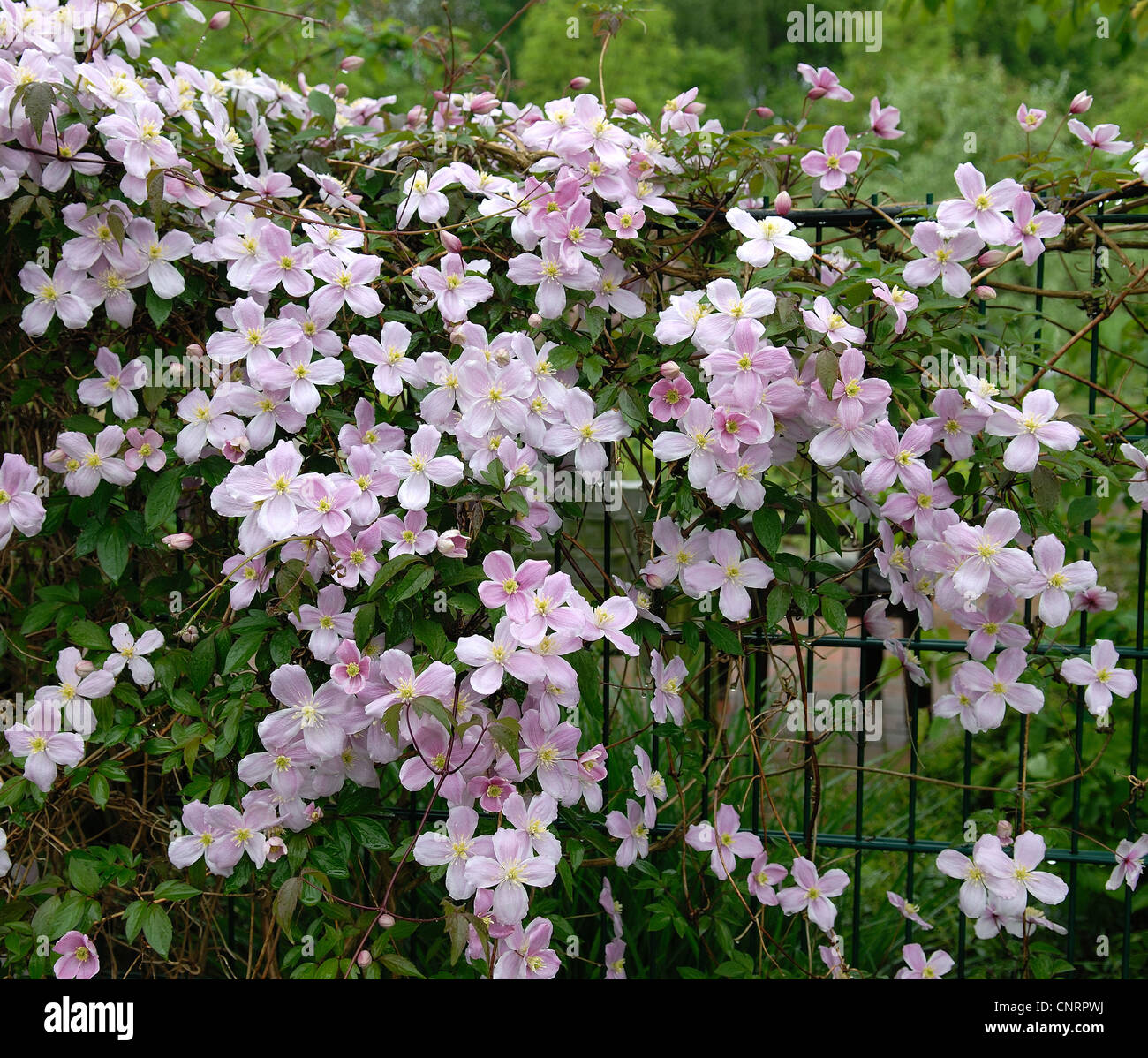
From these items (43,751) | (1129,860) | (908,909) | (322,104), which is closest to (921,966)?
(908,909)

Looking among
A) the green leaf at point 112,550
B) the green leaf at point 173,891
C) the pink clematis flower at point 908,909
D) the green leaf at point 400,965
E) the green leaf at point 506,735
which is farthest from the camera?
the pink clematis flower at point 908,909

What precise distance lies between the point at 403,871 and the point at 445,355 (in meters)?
0.86

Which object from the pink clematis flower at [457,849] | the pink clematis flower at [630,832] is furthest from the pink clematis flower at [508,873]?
the pink clematis flower at [630,832]

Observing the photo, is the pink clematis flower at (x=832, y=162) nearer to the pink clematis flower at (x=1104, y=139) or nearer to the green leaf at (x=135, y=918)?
the pink clematis flower at (x=1104, y=139)

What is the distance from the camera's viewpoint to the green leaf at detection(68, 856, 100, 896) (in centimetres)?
151

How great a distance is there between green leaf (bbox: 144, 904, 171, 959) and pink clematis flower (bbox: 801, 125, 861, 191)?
1.52m

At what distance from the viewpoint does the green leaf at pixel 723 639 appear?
1.59 meters

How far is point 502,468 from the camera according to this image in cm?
145

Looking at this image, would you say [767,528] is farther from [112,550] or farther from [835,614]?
[112,550]

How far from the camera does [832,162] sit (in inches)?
66.9

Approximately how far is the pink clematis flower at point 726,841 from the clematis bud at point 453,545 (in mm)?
643

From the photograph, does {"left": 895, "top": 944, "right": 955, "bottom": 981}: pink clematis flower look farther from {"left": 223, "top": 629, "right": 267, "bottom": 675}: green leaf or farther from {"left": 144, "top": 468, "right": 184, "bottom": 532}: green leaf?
{"left": 144, "top": 468, "right": 184, "bottom": 532}: green leaf

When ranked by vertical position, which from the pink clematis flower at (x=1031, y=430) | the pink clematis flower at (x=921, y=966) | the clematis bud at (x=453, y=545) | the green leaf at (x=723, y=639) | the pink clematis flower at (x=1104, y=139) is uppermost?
the pink clematis flower at (x=1104, y=139)

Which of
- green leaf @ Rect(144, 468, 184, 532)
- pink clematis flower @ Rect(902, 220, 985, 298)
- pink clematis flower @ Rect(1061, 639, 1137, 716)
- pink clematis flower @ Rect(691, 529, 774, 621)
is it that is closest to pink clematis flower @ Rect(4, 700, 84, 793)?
green leaf @ Rect(144, 468, 184, 532)
